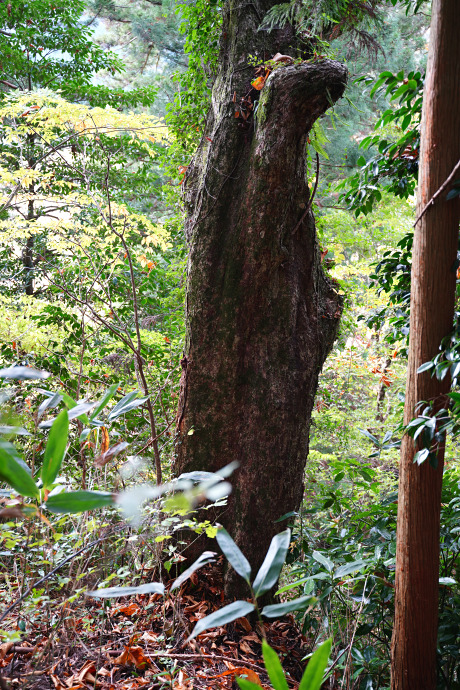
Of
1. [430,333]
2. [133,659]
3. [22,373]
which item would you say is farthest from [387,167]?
[133,659]

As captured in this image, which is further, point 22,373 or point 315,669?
point 22,373

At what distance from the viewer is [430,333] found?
1.38 metres

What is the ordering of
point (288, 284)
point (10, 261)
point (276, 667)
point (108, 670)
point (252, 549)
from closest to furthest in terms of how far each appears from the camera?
point (276, 667), point (108, 670), point (252, 549), point (288, 284), point (10, 261)

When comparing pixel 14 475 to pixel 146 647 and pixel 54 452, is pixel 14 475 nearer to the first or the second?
pixel 54 452

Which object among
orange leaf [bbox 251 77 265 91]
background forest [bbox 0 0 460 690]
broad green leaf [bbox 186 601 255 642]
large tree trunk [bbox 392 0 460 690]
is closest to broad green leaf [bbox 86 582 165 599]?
background forest [bbox 0 0 460 690]

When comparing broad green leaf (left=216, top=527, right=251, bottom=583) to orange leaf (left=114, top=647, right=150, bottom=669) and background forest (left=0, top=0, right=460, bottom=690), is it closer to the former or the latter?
background forest (left=0, top=0, right=460, bottom=690)

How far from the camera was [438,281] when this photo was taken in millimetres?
1367

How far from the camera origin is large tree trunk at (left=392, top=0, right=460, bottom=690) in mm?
1359

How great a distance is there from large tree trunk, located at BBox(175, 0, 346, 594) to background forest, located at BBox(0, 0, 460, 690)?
137mm

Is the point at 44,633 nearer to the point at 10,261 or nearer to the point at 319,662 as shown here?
the point at 319,662

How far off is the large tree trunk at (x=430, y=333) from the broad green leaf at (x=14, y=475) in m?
1.12

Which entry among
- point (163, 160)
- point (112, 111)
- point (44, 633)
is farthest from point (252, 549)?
point (112, 111)

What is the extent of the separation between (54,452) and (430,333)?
112cm

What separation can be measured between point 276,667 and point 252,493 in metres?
1.79
